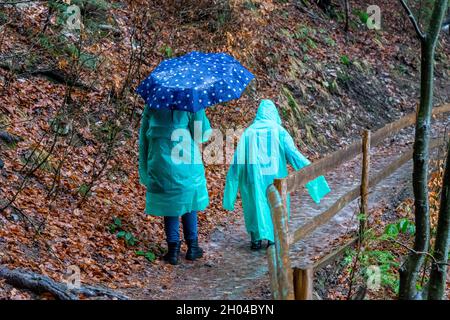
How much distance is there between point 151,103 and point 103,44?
16.4ft

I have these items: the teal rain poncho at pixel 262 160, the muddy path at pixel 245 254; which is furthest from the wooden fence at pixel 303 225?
the teal rain poncho at pixel 262 160

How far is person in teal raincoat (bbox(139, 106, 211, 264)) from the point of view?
7520 mm

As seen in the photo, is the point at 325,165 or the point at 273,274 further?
the point at 325,165

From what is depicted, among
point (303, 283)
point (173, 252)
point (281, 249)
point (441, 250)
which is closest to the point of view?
point (303, 283)

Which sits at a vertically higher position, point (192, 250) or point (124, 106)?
point (124, 106)

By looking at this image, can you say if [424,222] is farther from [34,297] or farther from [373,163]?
[373,163]

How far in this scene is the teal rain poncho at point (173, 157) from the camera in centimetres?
752

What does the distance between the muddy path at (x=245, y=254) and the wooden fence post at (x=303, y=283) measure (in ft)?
7.76

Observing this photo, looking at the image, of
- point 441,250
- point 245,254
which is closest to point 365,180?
point 245,254

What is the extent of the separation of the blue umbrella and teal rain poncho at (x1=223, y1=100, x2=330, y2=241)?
0.87 meters

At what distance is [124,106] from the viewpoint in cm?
1070

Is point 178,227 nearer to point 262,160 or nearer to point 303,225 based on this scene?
point 262,160

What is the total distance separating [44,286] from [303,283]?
96.4 inches

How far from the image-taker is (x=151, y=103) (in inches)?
286
